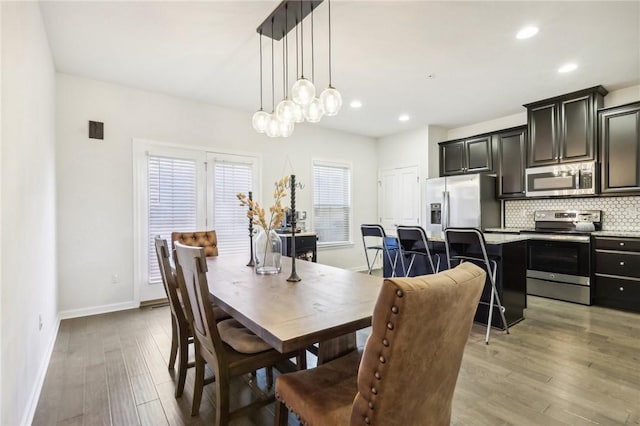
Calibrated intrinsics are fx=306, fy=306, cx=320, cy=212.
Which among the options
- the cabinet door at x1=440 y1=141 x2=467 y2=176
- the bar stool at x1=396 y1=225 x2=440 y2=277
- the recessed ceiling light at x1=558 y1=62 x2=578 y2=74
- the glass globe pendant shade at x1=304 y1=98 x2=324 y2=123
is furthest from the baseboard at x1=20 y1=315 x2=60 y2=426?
the cabinet door at x1=440 y1=141 x2=467 y2=176

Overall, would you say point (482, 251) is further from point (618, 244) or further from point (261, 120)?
point (261, 120)

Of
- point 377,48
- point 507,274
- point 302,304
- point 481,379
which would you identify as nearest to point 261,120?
point 377,48

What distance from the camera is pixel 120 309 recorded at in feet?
12.3

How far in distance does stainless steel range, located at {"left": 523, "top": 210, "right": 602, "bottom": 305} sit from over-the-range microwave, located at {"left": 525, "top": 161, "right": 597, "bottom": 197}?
Answer: 401 mm

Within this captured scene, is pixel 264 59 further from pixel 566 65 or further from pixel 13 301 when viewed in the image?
pixel 566 65

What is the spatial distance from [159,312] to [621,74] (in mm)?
6081

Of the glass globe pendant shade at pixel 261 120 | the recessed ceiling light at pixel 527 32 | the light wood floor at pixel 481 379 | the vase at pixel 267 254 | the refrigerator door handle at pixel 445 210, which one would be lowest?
the light wood floor at pixel 481 379

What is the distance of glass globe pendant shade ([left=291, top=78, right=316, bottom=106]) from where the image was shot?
221 cm

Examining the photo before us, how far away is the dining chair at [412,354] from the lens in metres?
0.80

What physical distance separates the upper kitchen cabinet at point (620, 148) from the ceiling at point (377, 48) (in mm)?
418

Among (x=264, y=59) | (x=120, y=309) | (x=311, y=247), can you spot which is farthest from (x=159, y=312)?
(x=264, y=59)

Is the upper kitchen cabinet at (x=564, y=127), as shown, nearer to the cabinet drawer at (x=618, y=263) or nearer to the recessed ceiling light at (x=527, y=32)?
the cabinet drawer at (x=618, y=263)

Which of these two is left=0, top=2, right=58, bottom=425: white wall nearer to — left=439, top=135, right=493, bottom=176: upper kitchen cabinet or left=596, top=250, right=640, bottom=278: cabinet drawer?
left=596, top=250, right=640, bottom=278: cabinet drawer

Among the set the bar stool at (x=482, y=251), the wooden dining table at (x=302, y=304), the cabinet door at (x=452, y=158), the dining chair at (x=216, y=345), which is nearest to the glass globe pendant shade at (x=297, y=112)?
the wooden dining table at (x=302, y=304)
